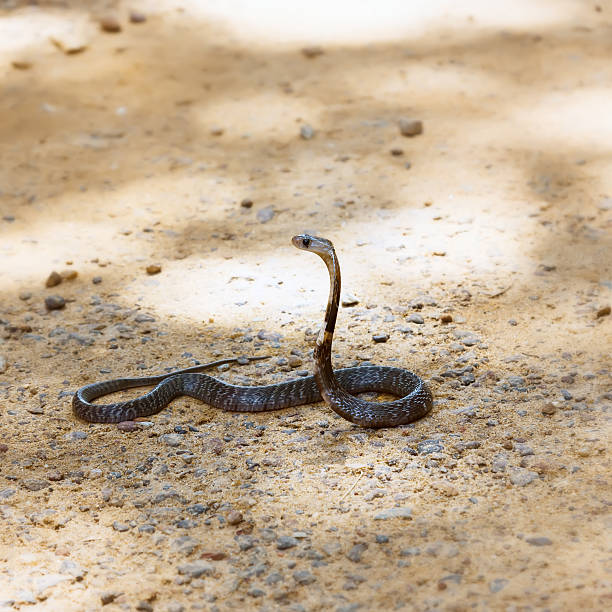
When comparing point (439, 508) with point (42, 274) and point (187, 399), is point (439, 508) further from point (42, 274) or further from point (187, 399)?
point (42, 274)

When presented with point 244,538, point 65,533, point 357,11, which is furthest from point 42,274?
point 357,11

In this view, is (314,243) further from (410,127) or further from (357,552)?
(410,127)

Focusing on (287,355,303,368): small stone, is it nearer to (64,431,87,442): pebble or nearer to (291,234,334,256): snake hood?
(291,234,334,256): snake hood

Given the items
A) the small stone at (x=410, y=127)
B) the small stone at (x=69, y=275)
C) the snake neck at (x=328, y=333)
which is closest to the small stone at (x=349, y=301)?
the snake neck at (x=328, y=333)

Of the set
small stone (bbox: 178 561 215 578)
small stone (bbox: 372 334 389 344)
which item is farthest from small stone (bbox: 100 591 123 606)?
small stone (bbox: 372 334 389 344)

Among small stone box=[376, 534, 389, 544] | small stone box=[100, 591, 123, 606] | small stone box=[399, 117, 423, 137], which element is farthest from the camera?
small stone box=[399, 117, 423, 137]

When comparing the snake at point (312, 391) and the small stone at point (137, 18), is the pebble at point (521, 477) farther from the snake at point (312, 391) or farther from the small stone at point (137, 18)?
the small stone at point (137, 18)
